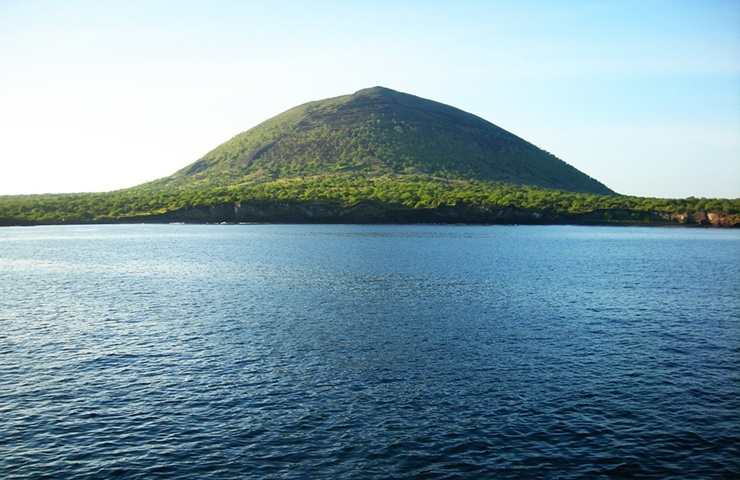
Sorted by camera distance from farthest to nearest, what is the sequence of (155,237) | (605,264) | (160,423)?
(155,237) < (605,264) < (160,423)

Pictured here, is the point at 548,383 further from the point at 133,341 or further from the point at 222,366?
the point at 133,341

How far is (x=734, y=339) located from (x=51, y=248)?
506 ft

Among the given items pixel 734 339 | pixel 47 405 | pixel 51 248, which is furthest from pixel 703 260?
pixel 51 248

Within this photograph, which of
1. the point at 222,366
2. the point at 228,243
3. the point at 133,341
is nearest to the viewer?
the point at 222,366

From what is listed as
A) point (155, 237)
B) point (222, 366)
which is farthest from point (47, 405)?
point (155, 237)

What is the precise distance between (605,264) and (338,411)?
95.2 meters

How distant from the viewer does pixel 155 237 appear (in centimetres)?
A: 19212

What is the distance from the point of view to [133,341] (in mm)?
53375

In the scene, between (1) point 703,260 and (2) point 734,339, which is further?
(1) point 703,260

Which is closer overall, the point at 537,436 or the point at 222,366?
the point at 537,436

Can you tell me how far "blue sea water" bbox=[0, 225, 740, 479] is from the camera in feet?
97.6

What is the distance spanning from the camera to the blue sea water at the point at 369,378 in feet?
97.6

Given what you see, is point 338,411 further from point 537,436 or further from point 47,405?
point 47,405

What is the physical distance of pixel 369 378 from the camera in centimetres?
4300
